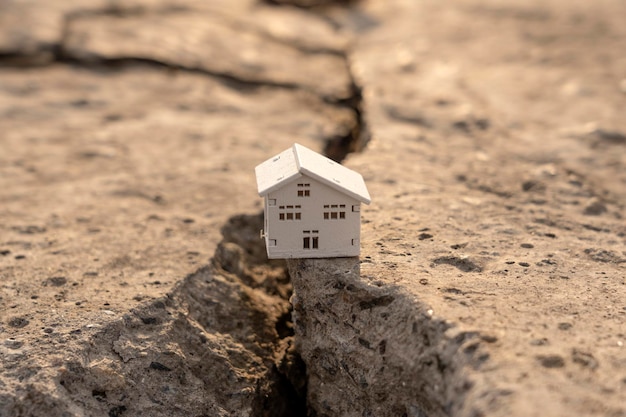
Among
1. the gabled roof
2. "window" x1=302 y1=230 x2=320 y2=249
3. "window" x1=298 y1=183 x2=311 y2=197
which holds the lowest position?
"window" x1=302 y1=230 x2=320 y2=249

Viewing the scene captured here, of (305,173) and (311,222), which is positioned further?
(311,222)

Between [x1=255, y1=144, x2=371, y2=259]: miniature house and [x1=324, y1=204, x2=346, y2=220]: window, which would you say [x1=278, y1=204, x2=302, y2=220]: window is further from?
[x1=324, y1=204, x2=346, y2=220]: window

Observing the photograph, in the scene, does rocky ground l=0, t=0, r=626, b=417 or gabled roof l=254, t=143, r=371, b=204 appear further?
gabled roof l=254, t=143, r=371, b=204

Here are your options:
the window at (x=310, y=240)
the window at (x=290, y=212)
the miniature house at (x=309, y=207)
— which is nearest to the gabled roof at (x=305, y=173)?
the miniature house at (x=309, y=207)

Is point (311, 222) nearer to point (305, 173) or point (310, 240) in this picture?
point (310, 240)

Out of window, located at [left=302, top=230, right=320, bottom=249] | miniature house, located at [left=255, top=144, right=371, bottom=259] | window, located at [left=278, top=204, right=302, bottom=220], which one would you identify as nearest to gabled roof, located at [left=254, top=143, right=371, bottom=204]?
miniature house, located at [left=255, top=144, right=371, bottom=259]

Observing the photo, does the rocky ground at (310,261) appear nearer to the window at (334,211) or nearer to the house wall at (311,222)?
the house wall at (311,222)

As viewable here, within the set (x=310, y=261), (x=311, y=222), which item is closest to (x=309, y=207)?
(x=311, y=222)

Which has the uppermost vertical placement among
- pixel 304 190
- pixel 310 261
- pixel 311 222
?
pixel 304 190

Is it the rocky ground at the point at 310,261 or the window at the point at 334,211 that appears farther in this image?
the window at the point at 334,211
